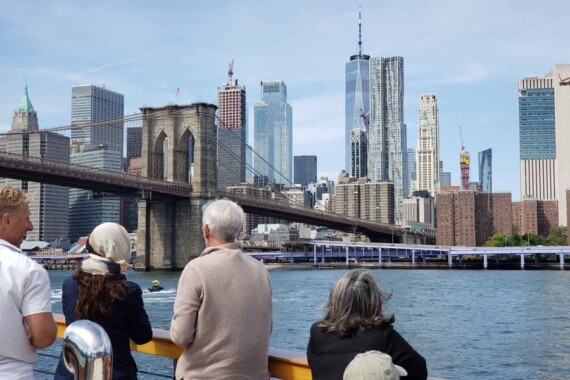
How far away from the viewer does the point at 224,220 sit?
333 centimetres

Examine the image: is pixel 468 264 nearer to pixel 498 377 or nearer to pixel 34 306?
pixel 498 377

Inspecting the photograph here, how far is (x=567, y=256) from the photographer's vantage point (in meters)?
95.0

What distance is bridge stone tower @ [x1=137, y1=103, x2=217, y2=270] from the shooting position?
6297cm

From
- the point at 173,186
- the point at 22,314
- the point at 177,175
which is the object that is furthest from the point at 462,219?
the point at 22,314

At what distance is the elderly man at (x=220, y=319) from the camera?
3.18 metres

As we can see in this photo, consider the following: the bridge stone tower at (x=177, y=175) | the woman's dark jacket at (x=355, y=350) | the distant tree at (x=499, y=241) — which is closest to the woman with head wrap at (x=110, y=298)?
the woman's dark jacket at (x=355, y=350)

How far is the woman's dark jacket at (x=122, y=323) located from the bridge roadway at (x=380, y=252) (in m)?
84.0

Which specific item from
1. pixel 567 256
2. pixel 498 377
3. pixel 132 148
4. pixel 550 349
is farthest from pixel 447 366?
pixel 132 148

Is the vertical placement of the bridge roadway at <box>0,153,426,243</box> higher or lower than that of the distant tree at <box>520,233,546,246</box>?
higher

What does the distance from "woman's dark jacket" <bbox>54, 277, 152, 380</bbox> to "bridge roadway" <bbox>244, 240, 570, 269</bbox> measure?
83997 mm

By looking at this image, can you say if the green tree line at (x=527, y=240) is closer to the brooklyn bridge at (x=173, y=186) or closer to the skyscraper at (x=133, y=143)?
the brooklyn bridge at (x=173, y=186)

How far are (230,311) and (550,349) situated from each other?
1766cm

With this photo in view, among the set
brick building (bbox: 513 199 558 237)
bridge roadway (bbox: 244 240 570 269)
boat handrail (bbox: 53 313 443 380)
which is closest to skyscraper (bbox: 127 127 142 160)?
bridge roadway (bbox: 244 240 570 269)

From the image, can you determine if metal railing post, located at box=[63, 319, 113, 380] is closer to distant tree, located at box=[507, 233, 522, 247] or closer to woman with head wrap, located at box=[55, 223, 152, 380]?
woman with head wrap, located at box=[55, 223, 152, 380]
